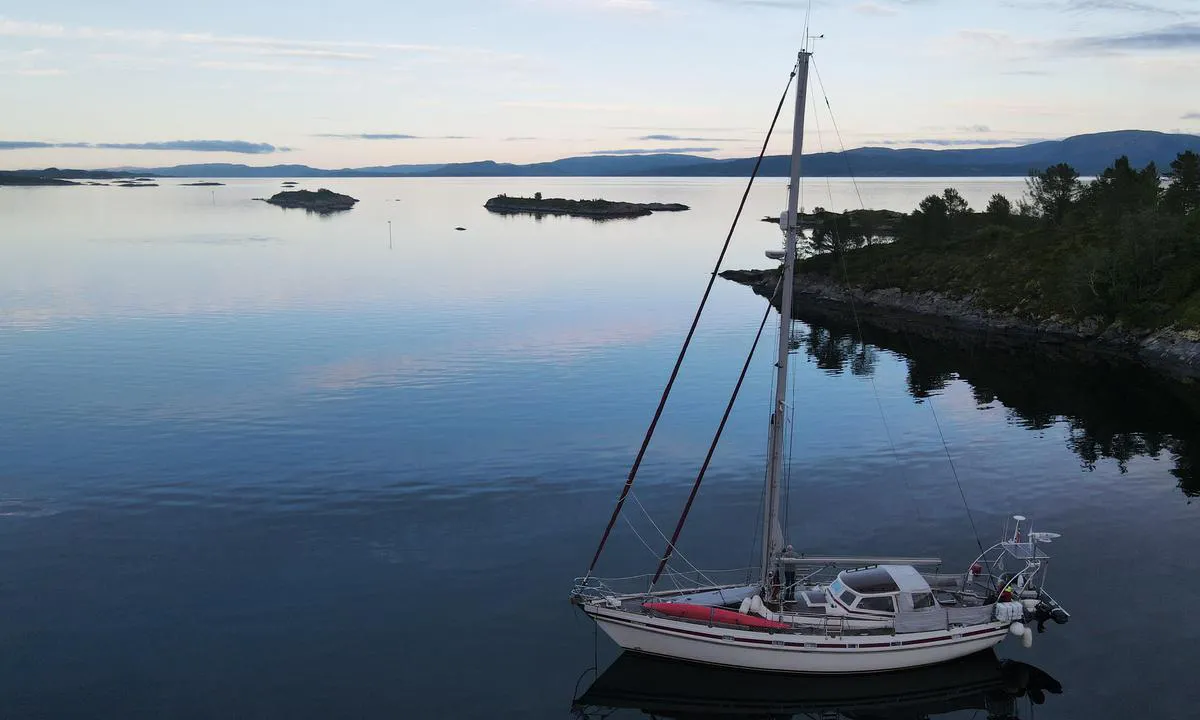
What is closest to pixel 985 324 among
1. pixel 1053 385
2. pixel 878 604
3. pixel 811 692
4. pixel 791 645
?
pixel 1053 385

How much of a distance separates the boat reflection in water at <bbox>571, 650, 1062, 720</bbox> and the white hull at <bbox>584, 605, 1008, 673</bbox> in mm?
508

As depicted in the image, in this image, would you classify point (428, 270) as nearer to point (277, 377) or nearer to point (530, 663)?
point (277, 377)

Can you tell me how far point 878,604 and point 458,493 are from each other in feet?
80.7

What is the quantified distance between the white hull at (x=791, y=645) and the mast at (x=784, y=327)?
292cm

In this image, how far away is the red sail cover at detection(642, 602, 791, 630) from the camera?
3066 cm

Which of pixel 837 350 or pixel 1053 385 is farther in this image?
pixel 837 350

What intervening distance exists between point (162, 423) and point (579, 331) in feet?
156

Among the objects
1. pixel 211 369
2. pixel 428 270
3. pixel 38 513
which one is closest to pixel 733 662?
pixel 38 513

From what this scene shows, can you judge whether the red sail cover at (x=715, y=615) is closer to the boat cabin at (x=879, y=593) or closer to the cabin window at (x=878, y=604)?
the boat cabin at (x=879, y=593)

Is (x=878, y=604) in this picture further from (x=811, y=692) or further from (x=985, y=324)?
(x=985, y=324)

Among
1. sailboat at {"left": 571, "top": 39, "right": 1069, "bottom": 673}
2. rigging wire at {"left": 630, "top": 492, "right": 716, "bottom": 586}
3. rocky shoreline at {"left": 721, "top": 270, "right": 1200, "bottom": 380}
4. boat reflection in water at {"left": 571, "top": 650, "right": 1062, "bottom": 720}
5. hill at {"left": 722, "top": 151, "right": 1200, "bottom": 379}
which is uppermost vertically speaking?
hill at {"left": 722, "top": 151, "right": 1200, "bottom": 379}

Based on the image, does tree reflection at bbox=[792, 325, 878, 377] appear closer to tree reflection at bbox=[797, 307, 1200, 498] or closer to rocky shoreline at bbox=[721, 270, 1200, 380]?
tree reflection at bbox=[797, 307, 1200, 498]

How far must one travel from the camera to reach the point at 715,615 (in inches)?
1216

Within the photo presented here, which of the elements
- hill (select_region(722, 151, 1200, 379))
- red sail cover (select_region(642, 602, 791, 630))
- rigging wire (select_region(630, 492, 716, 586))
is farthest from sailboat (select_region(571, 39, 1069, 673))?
hill (select_region(722, 151, 1200, 379))
